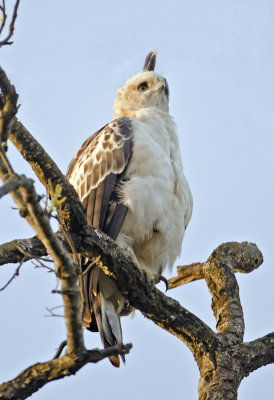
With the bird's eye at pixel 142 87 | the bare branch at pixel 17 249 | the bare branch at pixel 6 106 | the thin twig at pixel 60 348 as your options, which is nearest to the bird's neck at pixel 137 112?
the bird's eye at pixel 142 87

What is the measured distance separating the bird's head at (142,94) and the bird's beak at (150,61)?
28.0 inches

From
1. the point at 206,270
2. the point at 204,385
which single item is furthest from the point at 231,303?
the point at 204,385

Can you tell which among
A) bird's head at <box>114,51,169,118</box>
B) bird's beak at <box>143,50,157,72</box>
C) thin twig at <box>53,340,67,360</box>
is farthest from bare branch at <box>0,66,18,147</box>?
bird's beak at <box>143,50,157,72</box>

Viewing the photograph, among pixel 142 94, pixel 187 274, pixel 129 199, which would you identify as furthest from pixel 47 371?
pixel 142 94

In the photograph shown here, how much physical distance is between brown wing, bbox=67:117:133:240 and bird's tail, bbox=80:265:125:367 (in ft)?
1.67

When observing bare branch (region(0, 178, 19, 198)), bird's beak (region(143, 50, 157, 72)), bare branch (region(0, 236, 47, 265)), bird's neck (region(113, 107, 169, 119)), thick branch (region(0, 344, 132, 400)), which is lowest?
thick branch (region(0, 344, 132, 400))

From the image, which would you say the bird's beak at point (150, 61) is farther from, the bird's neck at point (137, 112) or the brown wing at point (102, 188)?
the brown wing at point (102, 188)

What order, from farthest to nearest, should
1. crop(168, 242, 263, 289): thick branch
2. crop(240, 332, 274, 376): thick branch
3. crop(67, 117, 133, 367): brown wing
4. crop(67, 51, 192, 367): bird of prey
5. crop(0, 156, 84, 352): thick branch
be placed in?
1. crop(168, 242, 263, 289): thick branch
2. crop(67, 51, 192, 367): bird of prey
3. crop(67, 117, 133, 367): brown wing
4. crop(240, 332, 274, 376): thick branch
5. crop(0, 156, 84, 352): thick branch

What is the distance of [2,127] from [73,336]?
1258 mm

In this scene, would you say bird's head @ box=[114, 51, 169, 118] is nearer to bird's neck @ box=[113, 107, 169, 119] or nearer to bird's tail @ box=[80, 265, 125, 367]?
bird's neck @ box=[113, 107, 169, 119]

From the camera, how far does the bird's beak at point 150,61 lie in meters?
10.1

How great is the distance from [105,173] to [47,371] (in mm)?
3507

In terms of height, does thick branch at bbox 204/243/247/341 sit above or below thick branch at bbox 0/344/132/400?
above

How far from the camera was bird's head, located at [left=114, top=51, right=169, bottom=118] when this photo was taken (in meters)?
8.89
